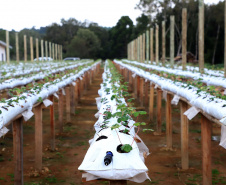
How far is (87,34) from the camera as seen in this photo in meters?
52.1

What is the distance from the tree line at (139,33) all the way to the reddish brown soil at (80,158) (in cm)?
2339

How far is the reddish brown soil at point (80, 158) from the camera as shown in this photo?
593 centimetres

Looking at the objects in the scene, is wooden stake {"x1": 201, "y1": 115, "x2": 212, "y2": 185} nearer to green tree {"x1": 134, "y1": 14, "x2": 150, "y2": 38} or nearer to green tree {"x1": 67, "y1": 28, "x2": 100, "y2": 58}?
green tree {"x1": 134, "y1": 14, "x2": 150, "y2": 38}

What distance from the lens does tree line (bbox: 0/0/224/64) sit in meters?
34.3

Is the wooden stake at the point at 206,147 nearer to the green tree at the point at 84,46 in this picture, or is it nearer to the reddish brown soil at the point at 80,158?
the reddish brown soil at the point at 80,158

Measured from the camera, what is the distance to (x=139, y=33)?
48.5 m

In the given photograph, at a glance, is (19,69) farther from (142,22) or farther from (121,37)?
(121,37)

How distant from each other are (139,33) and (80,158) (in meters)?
42.8

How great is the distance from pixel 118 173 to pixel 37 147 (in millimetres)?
3650

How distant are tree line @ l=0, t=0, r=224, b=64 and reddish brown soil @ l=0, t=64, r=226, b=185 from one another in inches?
921

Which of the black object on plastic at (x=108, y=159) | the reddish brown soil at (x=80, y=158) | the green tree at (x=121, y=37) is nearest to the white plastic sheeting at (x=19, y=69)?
the reddish brown soil at (x=80, y=158)

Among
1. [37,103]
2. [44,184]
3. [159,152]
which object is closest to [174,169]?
[159,152]

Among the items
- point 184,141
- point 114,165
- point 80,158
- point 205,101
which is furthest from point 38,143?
point 114,165

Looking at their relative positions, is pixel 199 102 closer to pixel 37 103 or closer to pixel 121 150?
pixel 121 150
